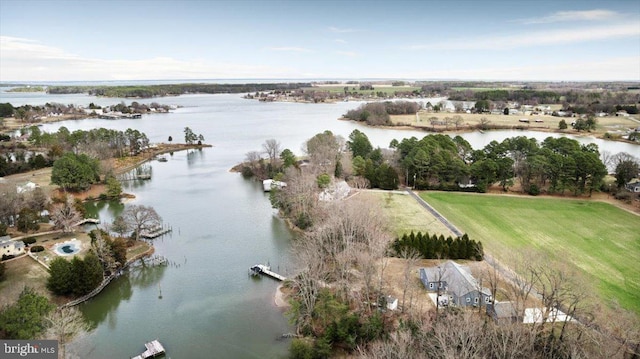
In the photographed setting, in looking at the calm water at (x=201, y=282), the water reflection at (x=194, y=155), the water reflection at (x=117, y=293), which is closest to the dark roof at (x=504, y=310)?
the calm water at (x=201, y=282)

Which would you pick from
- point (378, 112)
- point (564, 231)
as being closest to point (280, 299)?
point (564, 231)

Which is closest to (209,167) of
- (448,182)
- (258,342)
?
(448,182)

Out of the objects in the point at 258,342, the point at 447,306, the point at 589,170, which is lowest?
the point at 258,342

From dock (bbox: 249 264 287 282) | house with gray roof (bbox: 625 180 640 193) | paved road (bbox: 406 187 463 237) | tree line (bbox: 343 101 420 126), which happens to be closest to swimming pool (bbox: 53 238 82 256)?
dock (bbox: 249 264 287 282)

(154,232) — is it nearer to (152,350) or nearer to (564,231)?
(152,350)

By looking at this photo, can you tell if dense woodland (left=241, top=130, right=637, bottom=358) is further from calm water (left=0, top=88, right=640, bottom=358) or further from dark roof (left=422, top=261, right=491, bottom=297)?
calm water (left=0, top=88, right=640, bottom=358)

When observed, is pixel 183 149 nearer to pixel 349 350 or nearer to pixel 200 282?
pixel 200 282
